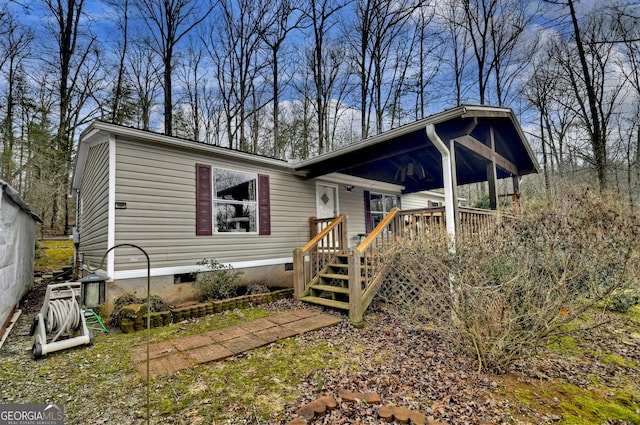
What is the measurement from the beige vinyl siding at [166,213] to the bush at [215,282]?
0.22 m

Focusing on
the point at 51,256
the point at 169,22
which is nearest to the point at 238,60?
the point at 169,22

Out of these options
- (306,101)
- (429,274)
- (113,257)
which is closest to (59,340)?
(113,257)

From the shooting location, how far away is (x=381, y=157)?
591cm

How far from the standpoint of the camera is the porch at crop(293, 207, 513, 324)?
182 inches

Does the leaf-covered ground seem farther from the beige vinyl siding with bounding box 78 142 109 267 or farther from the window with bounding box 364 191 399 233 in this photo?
the window with bounding box 364 191 399 233

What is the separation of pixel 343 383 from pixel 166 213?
4374mm

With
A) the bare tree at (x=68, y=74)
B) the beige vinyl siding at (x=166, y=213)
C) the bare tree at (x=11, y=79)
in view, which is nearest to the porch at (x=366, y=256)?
the beige vinyl siding at (x=166, y=213)

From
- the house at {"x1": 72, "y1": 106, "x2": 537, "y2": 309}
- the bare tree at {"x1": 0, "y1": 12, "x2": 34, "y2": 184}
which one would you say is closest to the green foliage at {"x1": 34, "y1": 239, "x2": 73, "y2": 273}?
the house at {"x1": 72, "y1": 106, "x2": 537, "y2": 309}

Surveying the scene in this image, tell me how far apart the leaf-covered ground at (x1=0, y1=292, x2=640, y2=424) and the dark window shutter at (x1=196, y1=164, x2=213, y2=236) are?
2.36 meters

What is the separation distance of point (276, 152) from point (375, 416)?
13.1 meters

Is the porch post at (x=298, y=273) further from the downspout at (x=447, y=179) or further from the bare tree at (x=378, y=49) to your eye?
the bare tree at (x=378, y=49)

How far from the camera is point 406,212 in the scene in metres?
5.45

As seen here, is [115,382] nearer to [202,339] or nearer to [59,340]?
[202,339]

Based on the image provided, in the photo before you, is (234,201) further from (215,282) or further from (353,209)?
(353,209)
